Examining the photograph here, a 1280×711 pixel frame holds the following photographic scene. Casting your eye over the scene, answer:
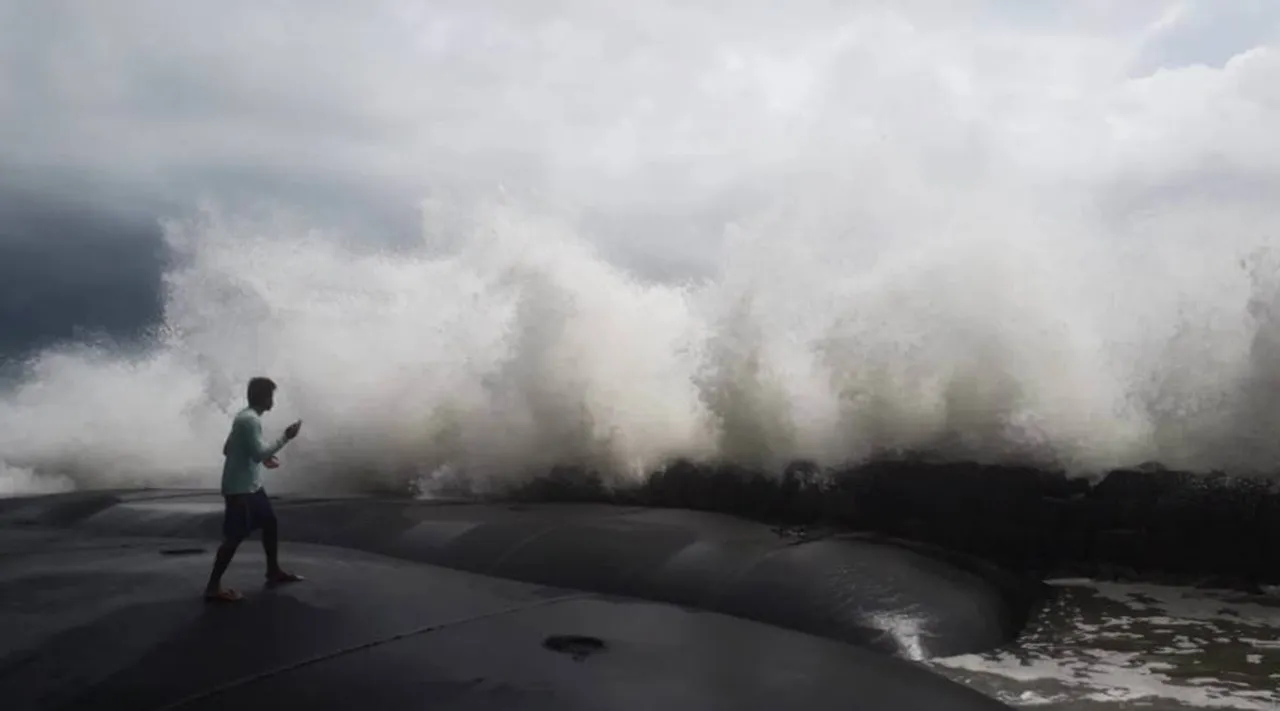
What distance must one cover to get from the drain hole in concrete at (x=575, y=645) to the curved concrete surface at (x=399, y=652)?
0.6 inches

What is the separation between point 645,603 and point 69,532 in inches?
242

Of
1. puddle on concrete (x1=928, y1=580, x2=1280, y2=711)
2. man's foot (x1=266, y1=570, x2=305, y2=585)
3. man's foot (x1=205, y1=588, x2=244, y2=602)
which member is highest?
man's foot (x1=266, y1=570, x2=305, y2=585)

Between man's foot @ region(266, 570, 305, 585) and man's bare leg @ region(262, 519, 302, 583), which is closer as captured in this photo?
man's bare leg @ region(262, 519, 302, 583)

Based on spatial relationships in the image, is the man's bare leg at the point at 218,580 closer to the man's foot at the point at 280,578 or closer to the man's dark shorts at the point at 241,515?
the man's dark shorts at the point at 241,515

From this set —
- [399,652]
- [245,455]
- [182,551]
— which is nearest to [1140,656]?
→ [399,652]

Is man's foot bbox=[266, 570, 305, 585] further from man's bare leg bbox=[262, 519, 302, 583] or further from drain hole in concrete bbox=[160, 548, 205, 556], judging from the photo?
drain hole in concrete bbox=[160, 548, 205, 556]

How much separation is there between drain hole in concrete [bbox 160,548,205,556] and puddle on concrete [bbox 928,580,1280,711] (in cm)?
530

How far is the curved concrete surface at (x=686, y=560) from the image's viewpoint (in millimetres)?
5926

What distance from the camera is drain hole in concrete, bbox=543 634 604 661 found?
15.4 feet

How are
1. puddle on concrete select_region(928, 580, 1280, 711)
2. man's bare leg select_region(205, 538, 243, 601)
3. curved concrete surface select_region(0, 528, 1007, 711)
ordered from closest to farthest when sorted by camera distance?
curved concrete surface select_region(0, 528, 1007, 711) → puddle on concrete select_region(928, 580, 1280, 711) → man's bare leg select_region(205, 538, 243, 601)

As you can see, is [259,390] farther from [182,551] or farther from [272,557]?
[182,551]

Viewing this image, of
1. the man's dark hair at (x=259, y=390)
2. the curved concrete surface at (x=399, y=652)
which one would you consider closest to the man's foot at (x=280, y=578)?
the curved concrete surface at (x=399, y=652)

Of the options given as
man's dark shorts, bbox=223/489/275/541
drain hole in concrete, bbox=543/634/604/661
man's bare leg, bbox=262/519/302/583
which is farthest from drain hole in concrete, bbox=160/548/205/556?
drain hole in concrete, bbox=543/634/604/661

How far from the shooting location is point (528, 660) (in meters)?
4.55
